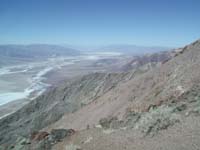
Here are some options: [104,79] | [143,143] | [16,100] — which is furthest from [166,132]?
[16,100]

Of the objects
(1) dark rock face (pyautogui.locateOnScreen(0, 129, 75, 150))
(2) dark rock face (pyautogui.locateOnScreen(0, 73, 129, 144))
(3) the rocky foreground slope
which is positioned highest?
(3) the rocky foreground slope

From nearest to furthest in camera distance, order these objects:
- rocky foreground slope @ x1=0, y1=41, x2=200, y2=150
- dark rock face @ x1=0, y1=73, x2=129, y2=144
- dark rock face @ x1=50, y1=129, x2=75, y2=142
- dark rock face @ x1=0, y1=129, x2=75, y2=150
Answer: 1. rocky foreground slope @ x1=0, y1=41, x2=200, y2=150
2. dark rock face @ x1=0, y1=129, x2=75, y2=150
3. dark rock face @ x1=50, y1=129, x2=75, y2=142
4. dark rock face @ x1=0, y1=73, x2=129, y2=144

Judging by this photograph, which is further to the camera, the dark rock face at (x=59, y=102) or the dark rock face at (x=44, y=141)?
the dark rock face at (x=59, y=102)

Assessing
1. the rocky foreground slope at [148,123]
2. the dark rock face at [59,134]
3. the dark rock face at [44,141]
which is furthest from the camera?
the dark rock face at [59,134]

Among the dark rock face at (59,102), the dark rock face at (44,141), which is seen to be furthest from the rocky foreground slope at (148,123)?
the dark rock face at (59,102)

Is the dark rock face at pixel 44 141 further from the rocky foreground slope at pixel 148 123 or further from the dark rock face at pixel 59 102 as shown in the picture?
the dark rock face at pixel 59 102

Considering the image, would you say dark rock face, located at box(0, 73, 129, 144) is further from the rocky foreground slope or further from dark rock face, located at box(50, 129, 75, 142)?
dark rock face, located at box(50, 129, 75, 142)

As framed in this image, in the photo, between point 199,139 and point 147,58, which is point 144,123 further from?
point 147,58

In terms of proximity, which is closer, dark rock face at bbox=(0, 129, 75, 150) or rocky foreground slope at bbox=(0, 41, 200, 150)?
rocky foreground slope at bbox=(0, 41, 200, 150)

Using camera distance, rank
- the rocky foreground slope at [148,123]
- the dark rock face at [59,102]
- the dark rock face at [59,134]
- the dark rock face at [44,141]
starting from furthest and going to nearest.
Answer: the dark rock face at [59,102] < the dark rock face at [59,134] < the dark rock face at [44,141] < the rocky foreground slope at [148,123]

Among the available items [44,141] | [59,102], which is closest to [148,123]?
[44,141]

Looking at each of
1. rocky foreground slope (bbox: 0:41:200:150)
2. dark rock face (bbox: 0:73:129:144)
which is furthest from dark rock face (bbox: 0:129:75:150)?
dark rock face (bbox: 0:73:129:144)

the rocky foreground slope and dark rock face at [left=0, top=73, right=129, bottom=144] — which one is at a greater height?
the rocky foreground slope

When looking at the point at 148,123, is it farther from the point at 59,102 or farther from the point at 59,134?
the point at 59,102
